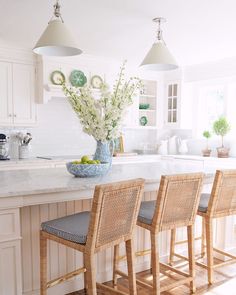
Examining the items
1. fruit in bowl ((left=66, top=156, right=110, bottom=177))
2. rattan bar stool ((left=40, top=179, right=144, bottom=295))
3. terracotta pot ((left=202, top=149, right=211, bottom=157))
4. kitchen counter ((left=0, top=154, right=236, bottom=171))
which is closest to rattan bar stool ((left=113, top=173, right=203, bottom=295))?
rattan bar stool ((left=40, top=179, right=144, bottom=295))

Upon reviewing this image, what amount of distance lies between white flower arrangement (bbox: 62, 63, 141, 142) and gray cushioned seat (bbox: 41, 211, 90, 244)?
2.55 ft

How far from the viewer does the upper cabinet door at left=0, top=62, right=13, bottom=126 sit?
14.5 feet

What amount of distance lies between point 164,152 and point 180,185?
368cm

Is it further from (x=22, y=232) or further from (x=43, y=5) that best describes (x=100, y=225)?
(x=43, y=5)

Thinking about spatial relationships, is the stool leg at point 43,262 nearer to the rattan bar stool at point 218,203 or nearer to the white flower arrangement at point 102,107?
the white flower arrangement at point 102,107

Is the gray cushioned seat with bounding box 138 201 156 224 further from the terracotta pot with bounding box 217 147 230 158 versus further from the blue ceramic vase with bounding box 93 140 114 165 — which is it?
the terracotta pot with bounding box 217 147 230 158

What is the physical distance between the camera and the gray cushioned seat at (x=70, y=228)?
Answer: 6.16 feet

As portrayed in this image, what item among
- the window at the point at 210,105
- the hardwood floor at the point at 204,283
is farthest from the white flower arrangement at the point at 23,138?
the window at the point at 210,105

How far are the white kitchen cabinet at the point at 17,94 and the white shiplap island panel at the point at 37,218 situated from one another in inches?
78.4

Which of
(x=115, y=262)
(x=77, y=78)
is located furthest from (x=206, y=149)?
(x=115, y=262)

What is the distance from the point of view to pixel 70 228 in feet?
Answer: 6.46

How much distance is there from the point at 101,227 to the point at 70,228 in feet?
0.74

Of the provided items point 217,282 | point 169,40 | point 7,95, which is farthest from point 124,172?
point 7,95

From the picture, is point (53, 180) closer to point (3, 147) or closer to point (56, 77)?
point (3, 147)
